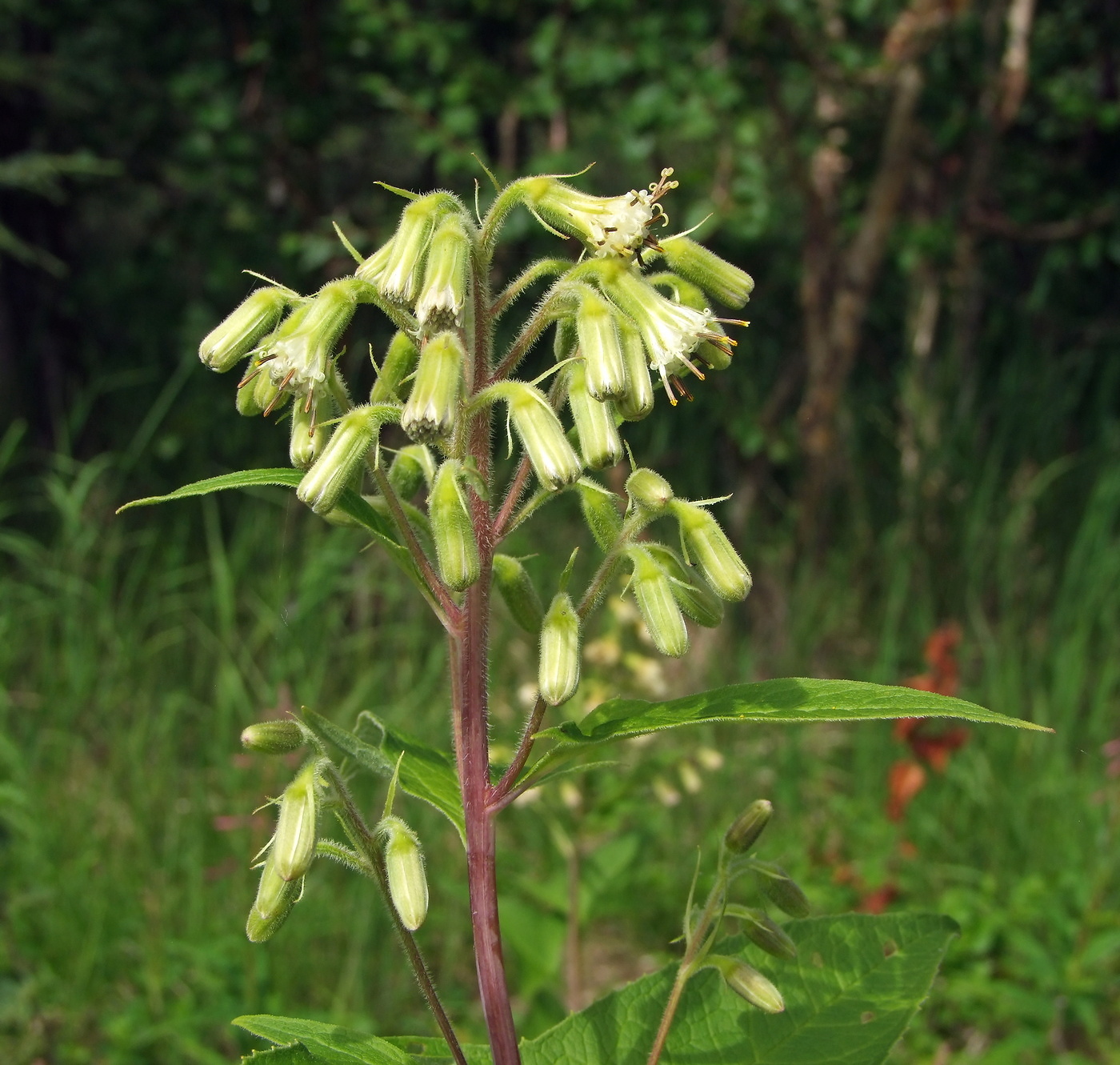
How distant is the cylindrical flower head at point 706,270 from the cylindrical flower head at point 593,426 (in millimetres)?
221

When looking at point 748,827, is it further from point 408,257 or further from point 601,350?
point 408,257

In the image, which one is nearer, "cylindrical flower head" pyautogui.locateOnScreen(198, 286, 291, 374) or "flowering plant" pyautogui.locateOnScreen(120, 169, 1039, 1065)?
"flowering plant" pyautogui.locateOnScreen(120, 169, 1039, 1065)

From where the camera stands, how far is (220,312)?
7.64 metres

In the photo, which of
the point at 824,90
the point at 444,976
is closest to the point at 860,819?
the point at 444,976

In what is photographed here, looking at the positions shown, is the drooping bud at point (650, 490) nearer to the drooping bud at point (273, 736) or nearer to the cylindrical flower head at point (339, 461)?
the cylindrical flower head at point (339, 461)

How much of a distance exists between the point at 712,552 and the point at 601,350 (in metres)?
0.34

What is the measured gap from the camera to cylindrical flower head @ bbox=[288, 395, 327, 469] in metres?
1.48

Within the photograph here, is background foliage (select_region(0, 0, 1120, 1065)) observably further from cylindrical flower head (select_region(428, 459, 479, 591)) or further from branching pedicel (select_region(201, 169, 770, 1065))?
cylindrical flower head (select_region(428, 459, 479, 591))

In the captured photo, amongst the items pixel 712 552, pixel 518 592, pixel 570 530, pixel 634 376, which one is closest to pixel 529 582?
pixel 518 592

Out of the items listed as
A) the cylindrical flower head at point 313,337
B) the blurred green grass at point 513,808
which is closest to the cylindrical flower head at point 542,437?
the cylindrical flower head at point 313,337

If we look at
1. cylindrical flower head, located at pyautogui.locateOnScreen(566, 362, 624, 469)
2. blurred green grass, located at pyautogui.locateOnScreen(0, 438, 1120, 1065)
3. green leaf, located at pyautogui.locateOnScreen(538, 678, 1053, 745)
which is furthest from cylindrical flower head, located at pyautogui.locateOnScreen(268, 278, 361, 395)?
blurred green grass, located at pyautogui.locateOnScreen(0, 438, 1120, 1065)

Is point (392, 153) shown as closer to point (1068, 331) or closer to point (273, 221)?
point (273, 221)

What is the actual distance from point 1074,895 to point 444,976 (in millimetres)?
2196

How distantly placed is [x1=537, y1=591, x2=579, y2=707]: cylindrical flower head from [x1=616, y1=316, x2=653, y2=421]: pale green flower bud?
275 millimetres
